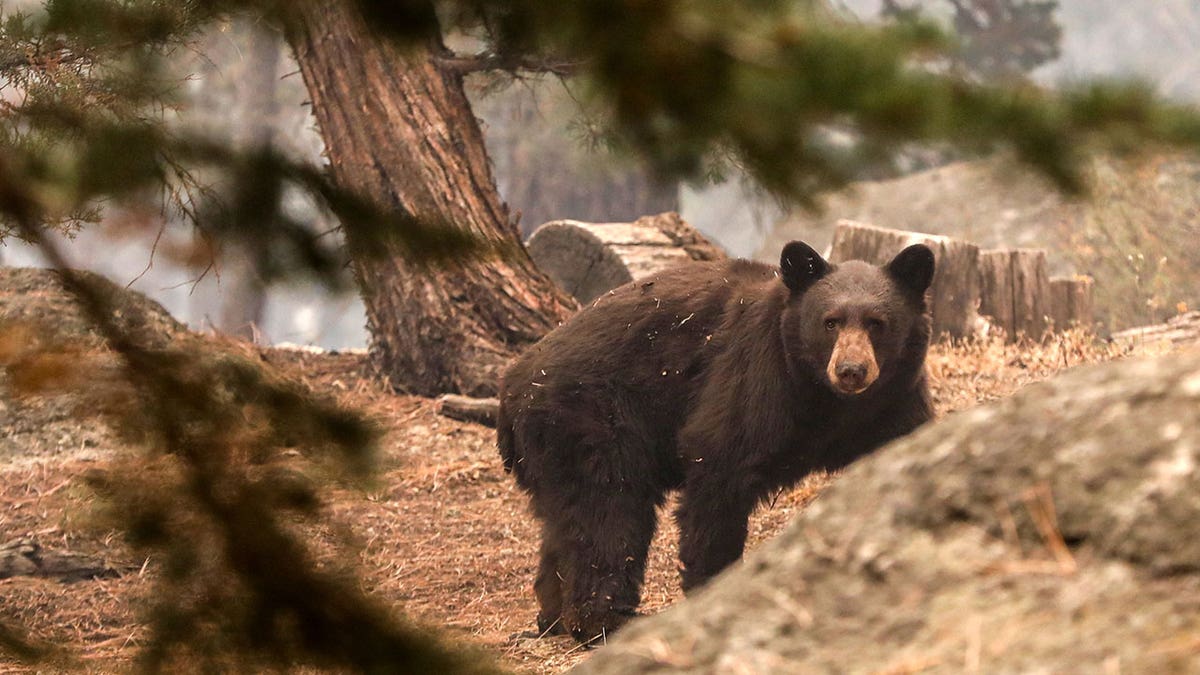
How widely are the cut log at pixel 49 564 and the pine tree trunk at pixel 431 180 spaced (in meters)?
2.91

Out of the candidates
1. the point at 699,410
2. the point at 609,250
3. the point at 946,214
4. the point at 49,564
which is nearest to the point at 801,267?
the point at 699,410

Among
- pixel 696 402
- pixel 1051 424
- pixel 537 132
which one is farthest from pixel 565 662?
pixel 537 132

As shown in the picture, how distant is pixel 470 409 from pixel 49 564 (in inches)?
125

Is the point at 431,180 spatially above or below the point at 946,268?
above

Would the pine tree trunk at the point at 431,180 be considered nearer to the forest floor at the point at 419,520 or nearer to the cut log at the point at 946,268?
the forest floor at the point at 419,520

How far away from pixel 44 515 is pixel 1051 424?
24.1 ft

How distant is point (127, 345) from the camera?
2639mm

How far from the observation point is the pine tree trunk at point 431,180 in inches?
370

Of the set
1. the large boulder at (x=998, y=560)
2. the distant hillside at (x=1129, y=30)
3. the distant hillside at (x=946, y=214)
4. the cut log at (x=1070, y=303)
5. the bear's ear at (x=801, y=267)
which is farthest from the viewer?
the distant hillside at (x=1129, y=30)

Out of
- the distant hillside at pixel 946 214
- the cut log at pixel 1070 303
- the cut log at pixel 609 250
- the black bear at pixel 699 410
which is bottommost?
the black bear at pixel 699 410

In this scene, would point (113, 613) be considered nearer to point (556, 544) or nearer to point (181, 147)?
point (556, 544)

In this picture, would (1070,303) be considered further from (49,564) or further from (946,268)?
(49,564)

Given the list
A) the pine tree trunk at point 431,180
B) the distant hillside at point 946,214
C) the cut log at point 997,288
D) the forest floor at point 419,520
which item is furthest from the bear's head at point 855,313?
the distant hillside at point 946,214

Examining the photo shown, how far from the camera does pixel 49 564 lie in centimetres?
725
